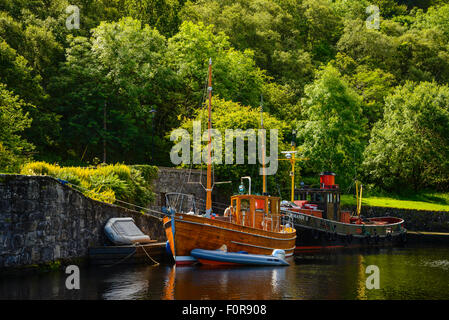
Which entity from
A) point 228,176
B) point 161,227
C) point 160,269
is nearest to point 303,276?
point 160,269

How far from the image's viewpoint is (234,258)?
25.7m

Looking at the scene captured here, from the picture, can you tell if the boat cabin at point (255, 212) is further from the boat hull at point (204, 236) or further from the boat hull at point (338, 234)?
the boat hull at point (338, 234)

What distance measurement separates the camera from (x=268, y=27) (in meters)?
71.0

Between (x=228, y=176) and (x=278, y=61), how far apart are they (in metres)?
28.9

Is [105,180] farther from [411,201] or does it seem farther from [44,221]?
[411,201]

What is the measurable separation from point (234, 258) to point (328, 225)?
13921mm

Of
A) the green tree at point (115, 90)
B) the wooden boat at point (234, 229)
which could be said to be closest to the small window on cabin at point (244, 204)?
the wooden boat at point (234, 229)

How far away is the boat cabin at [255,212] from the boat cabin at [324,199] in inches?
342

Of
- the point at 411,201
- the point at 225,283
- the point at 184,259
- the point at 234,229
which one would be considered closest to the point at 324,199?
the point at 234,229

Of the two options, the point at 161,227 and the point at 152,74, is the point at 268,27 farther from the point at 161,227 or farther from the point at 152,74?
the point at 161,227

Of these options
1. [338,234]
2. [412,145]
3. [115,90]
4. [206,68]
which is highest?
[206,68]

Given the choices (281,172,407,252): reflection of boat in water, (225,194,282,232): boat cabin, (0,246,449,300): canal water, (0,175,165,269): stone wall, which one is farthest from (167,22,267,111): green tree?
(0,246,449,300): canal water

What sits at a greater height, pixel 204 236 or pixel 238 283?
pixel 204 236

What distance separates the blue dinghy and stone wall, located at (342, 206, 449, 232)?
26969mm
